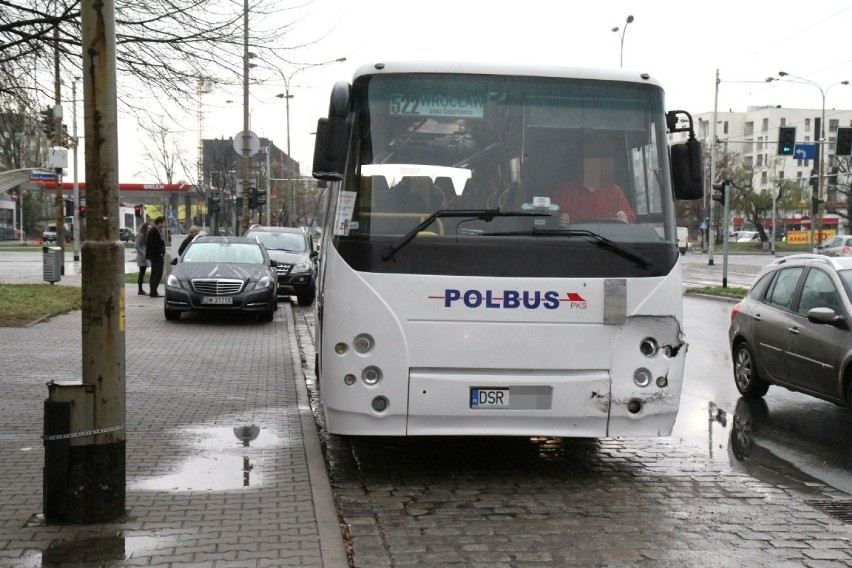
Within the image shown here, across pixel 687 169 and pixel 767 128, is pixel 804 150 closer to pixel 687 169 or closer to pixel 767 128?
pixel 687 169

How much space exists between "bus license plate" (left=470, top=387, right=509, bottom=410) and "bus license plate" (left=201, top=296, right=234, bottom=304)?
12.3 m

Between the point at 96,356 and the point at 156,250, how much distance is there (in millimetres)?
18562

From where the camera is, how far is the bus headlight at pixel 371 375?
6.78 m

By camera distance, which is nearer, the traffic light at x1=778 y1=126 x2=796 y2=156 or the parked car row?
the parked car row

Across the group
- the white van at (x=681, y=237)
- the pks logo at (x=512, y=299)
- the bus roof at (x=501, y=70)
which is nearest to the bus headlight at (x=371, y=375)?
the pks logo at (x=512, y=299)

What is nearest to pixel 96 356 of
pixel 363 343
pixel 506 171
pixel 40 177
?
pixel 363 343

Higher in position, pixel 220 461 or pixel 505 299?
pixel 505 299

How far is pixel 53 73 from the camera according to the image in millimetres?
14469

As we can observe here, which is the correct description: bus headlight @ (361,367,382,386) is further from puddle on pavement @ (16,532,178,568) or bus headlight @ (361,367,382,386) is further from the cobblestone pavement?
puddle on pavement @ (16,532,178,568)

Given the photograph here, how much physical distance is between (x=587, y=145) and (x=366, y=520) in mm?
3044

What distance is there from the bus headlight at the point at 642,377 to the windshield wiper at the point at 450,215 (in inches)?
49.1

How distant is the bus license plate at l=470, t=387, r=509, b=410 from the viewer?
6.78 metres

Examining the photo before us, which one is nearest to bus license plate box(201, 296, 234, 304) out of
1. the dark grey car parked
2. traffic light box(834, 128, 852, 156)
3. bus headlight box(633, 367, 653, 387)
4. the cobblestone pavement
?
the dark grey car parked

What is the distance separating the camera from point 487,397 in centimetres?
→ 679
